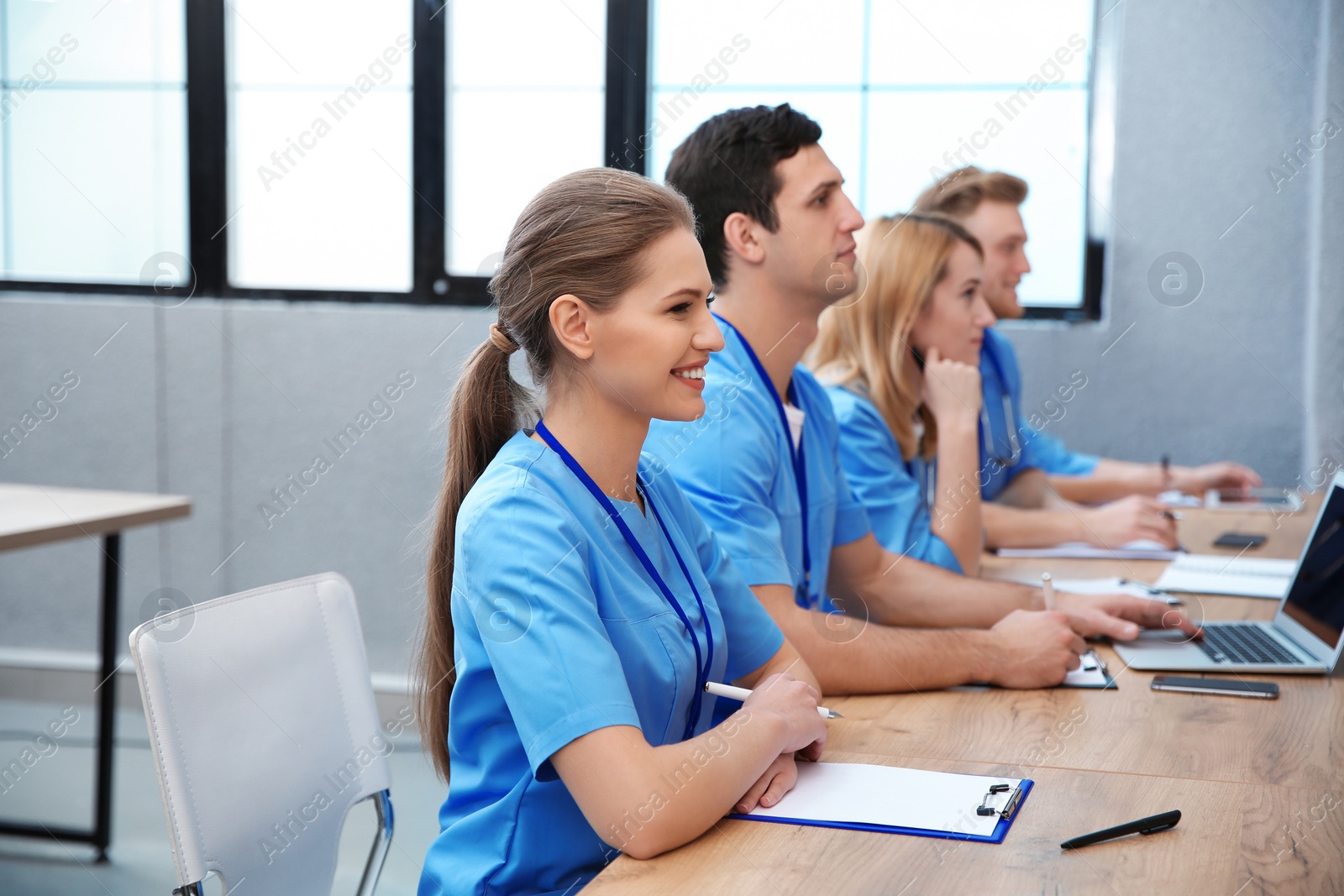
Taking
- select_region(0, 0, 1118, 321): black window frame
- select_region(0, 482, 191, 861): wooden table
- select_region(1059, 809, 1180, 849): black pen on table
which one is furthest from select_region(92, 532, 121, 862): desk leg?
select_region(1059, 809, 1180, 849): black pen on table

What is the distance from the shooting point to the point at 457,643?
111 centimetres

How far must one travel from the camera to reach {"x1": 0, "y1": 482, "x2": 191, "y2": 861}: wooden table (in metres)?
2.35

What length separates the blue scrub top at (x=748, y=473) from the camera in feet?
4.89

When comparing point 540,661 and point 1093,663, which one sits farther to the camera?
point 1093,663

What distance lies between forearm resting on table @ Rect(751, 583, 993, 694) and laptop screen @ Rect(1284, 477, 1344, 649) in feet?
1.69

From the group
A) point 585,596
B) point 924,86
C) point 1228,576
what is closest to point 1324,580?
point 1228,576

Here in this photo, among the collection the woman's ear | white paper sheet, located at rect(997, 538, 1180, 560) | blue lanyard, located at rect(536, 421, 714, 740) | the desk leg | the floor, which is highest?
the woman's ear

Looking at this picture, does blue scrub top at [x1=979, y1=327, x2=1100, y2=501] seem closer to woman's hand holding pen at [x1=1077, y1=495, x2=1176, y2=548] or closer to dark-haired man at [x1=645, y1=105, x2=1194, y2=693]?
woman's hand holding pen at [x1=1077, y1=495, x2=1176, y2=548]

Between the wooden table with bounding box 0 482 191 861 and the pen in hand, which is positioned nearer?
the pen in hand

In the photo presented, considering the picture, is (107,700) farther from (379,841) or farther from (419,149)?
(419,149)

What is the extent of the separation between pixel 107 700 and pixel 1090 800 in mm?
2376

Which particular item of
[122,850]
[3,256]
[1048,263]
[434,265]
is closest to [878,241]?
[1048,263]

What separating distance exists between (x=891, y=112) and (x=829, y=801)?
Answer: 8.80 feet

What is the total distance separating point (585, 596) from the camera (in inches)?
40.6
